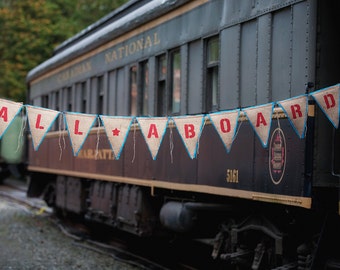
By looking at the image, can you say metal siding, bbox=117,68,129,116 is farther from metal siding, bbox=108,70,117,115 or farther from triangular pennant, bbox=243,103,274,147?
triangular pennant, bbox=243,103,274,147

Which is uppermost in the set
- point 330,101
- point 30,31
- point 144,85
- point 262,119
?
point 30,31

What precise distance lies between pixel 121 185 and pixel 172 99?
251cm

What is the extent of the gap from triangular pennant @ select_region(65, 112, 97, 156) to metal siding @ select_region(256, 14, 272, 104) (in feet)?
7.18

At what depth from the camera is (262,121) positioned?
6.61 m

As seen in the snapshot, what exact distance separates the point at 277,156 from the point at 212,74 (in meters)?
2.09

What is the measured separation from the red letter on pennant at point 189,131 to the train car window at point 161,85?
2.18 meters

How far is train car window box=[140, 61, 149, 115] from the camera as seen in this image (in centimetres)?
1038

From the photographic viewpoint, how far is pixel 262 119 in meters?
6.61

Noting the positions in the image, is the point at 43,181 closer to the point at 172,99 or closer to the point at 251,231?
the point at 172,99

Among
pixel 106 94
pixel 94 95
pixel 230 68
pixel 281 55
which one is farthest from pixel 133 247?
pixel 281 55

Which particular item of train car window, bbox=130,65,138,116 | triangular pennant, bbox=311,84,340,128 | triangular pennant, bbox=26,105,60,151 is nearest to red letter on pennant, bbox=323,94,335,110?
triangular pennant, bbox=311,84,340,128

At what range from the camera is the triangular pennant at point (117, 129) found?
8125mm

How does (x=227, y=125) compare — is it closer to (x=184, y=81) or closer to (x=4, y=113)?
(x=184, y=81)

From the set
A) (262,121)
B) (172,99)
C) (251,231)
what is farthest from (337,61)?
(172,99)
